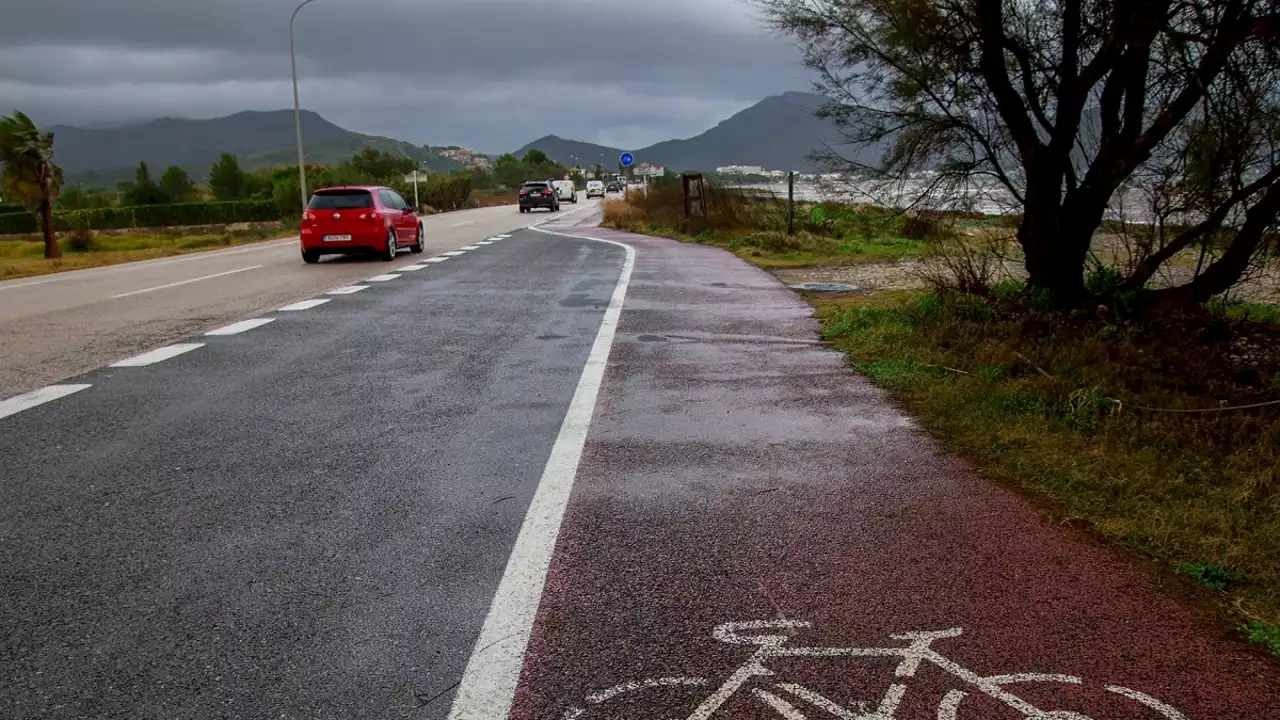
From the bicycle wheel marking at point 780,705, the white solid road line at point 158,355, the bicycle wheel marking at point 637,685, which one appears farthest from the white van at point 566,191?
the bicycle wheel marking at point 780,705

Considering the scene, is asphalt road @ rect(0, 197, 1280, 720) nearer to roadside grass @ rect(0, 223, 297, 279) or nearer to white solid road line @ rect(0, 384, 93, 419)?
white solid road line @ rect(0, 384, 93, 419)

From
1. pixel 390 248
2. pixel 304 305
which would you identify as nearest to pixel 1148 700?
pixel 304 305

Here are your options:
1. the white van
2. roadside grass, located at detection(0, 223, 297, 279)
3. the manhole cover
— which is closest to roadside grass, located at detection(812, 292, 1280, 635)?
the manhole cover

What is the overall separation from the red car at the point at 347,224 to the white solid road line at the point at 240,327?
881cm

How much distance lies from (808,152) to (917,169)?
1.16 metres

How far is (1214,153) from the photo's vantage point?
7109 mm

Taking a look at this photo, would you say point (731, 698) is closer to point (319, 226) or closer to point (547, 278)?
point (547, 278)

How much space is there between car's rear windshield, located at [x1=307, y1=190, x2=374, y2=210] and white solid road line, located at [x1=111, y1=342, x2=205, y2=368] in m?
10.8

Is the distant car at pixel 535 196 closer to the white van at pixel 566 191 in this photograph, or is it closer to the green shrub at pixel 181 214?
the white van at pixel 566 191

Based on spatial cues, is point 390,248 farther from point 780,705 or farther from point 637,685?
point 780,705

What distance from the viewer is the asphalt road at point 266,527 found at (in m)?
2.91

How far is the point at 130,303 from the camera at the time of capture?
509 inches

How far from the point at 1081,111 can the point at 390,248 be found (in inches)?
571

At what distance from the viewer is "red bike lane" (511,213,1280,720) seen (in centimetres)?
278
